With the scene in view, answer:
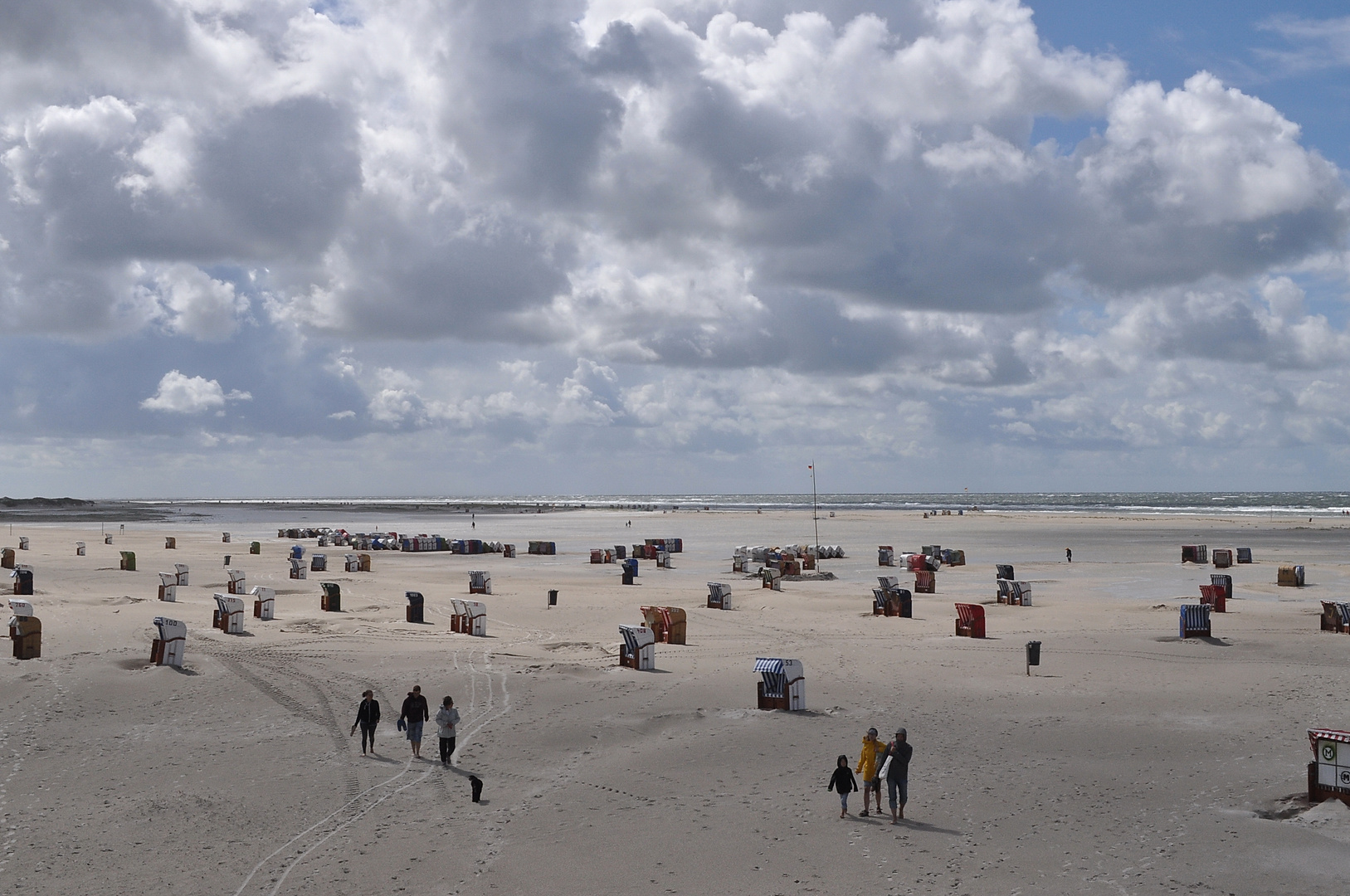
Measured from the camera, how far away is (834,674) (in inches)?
1020

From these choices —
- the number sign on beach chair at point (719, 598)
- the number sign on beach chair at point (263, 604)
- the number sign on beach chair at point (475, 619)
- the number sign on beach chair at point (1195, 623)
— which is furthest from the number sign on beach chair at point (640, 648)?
the number sign on beach chair at point (1195, 623)

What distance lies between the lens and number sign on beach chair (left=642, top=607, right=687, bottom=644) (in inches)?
1230

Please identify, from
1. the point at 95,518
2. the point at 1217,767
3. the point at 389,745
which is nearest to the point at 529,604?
the point at 389,745

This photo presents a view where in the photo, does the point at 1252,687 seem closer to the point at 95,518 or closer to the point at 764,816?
the point at 764,816

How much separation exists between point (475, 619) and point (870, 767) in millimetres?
20384

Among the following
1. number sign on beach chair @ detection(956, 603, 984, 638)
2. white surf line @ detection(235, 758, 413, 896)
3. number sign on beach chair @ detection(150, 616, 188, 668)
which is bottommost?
white surf line @ detection(235, 758, 413, 896)

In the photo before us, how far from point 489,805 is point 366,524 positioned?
134623 mm

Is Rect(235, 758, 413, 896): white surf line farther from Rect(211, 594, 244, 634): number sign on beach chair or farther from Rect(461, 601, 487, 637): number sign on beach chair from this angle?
Rect(211, 594, 244, 634): number sign on beach chair

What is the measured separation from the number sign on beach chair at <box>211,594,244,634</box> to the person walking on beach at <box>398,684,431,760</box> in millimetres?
15836

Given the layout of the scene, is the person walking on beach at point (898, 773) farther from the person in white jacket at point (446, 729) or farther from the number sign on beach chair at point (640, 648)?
the number sign on beach chair at point (640, 648)

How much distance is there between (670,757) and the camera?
18844 mm

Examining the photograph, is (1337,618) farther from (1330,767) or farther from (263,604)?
(263,604)

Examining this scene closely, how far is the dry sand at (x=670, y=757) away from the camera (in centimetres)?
1363

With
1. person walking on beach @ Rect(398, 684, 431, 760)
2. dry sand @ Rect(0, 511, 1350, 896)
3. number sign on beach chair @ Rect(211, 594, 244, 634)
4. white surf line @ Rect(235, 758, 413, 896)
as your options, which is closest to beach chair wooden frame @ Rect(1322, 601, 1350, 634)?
dry sand @ Rect(0, 511, 1350, 896)
